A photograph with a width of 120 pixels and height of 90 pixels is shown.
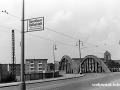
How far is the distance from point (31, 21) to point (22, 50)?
199cm

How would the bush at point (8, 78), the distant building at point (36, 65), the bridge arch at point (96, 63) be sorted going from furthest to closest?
the distant building at point (36, 65)
the bridge arch at point (96, 63)
the bush at point (8, 78)

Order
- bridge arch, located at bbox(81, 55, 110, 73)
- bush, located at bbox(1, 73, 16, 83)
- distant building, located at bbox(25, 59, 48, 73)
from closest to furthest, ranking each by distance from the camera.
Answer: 1. bush, located at bbox(1, 73, 16, 83)
2. bridge arch, located at bbox(81, 55, 110, 73)
3. distant building, located at bbox(25, 59, 48, 73)

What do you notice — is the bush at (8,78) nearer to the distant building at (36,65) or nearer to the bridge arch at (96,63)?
the bridge arch at (96,63)

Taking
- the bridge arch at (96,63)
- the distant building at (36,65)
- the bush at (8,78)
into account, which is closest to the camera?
the bush at (8,78)

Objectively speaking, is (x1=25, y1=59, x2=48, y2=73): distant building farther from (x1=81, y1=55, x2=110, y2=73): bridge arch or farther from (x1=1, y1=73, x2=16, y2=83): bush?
(x1=1, y1=73, x2=16, y2=83): bush

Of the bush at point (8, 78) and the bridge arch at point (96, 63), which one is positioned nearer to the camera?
the bush at point (8, 78)

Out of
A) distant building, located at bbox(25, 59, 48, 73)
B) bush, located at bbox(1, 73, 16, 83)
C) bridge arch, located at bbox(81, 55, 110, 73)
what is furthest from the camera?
distant building, located at bbox(25, 59, 48, 73)

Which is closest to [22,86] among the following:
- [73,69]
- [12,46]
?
[12,46]

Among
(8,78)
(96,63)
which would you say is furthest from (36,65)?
(8,78)

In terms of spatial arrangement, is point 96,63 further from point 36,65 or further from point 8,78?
point 8,78

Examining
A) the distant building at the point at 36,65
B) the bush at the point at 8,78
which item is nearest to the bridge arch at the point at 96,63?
the distant building at the point at 36,65

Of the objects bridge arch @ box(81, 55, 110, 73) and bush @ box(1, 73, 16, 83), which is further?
bridge arch @ box(81, 55, 110, 73)

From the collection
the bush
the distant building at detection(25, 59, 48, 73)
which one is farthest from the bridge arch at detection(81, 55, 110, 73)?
the bush

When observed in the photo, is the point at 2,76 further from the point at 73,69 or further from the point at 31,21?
the point at 73,69
